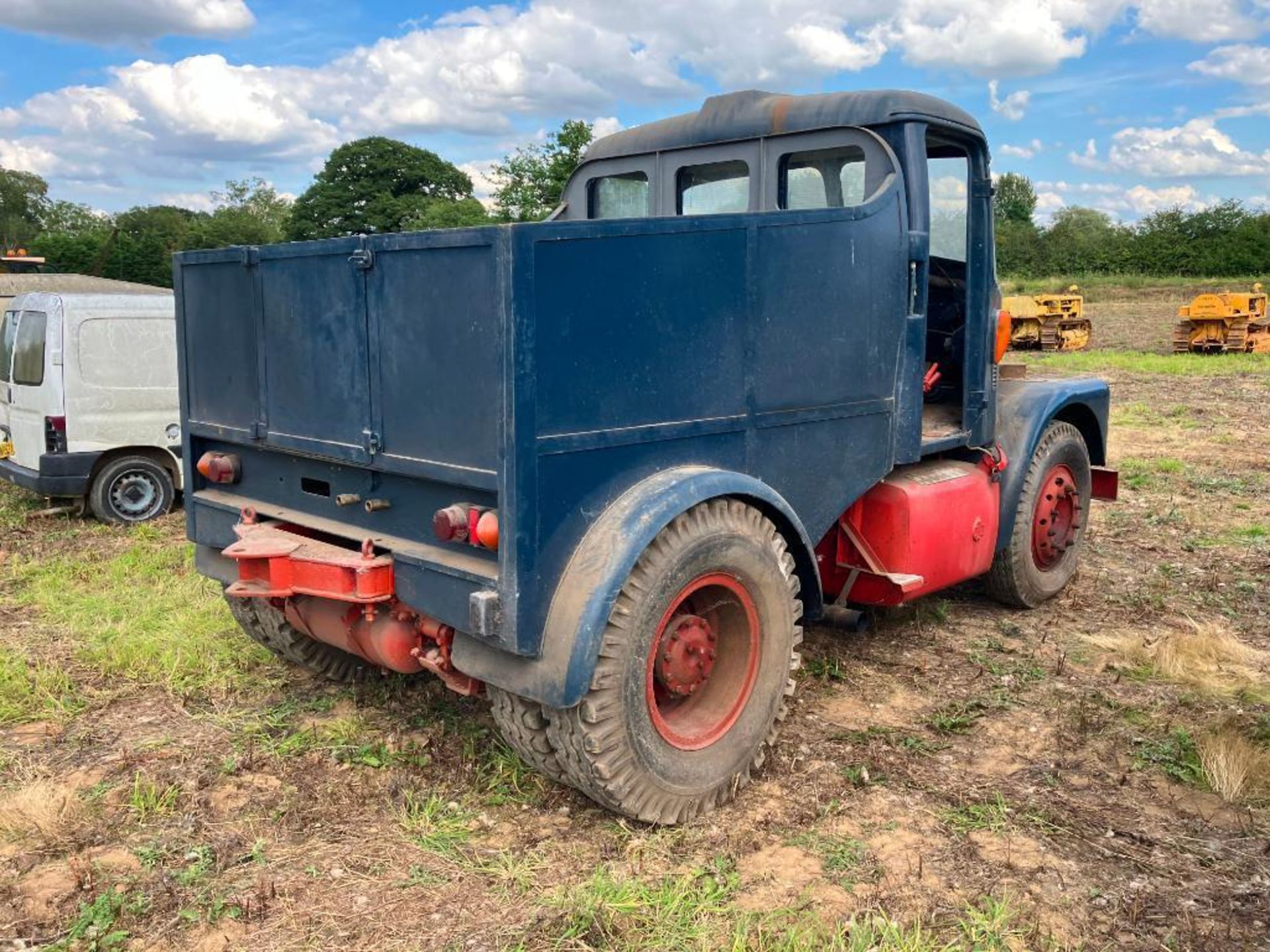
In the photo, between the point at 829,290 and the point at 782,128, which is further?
the point at 782,128

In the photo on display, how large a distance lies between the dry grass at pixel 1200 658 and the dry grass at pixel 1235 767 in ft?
2.54

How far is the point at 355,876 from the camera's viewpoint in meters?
3.40

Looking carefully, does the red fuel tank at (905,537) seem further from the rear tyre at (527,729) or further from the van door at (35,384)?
the van door at (35,384)

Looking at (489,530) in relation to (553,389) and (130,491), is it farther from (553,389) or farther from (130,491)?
(130,491)

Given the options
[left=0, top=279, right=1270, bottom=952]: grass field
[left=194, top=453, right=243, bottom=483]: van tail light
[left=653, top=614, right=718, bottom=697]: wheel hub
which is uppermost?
[left=194, top=453, right=243, bottom=483]: van tail light

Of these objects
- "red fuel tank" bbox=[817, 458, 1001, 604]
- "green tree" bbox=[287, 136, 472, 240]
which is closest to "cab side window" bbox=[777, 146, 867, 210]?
"red fuel tank" bbox=[817, 458, 1001, 604]

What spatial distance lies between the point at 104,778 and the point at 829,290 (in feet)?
10.8

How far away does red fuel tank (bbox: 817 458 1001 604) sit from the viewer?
4.81 metres

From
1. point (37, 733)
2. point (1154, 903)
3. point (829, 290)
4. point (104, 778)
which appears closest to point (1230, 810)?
point (1154, 903)

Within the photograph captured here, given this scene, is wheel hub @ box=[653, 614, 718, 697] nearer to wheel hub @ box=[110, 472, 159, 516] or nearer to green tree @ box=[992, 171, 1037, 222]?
wheel hub @ box=[110, 472, 159, 516]

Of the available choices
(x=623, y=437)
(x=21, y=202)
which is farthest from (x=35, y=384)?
(x=21, y=202)

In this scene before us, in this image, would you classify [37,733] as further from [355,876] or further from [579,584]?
[579,584]

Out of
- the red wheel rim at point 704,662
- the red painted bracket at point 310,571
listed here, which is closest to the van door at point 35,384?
the red painted bracket at point 310,571

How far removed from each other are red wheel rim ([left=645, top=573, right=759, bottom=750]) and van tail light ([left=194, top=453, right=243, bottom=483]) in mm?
2001
